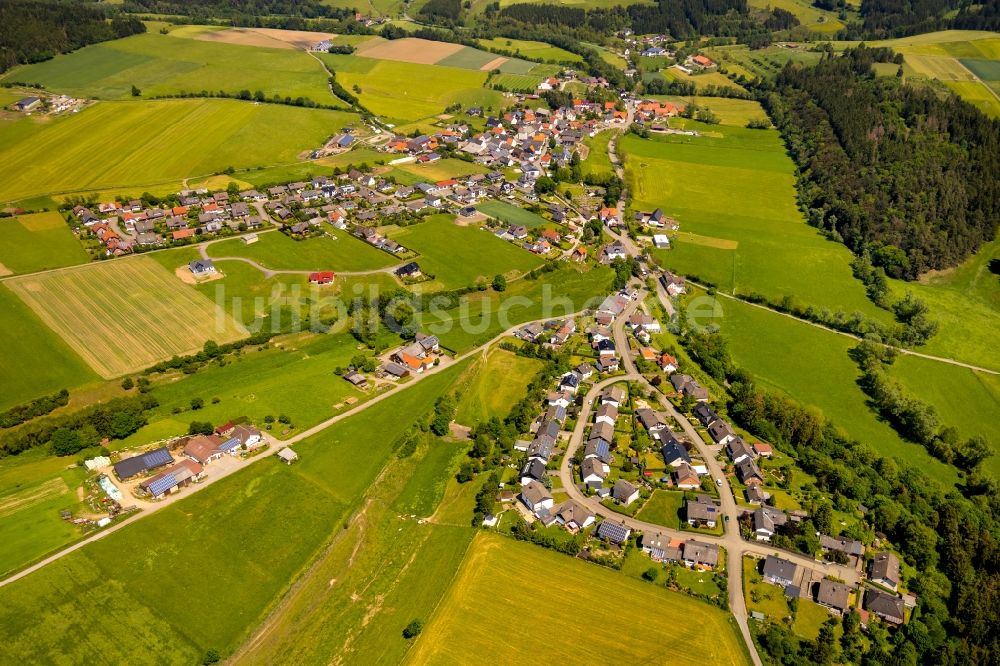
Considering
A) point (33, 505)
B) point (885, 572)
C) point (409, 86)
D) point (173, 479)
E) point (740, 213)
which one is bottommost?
point (33, 505)

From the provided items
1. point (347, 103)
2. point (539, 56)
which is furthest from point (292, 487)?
point (539, 56)

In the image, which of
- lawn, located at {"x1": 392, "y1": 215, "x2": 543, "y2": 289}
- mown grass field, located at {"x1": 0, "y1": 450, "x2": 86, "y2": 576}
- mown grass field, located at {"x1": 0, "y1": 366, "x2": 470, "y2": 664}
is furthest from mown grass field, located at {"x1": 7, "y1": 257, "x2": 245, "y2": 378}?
lawn, located at {"x1": 392, "y1": 215, "x2": 543, "y2": 289}

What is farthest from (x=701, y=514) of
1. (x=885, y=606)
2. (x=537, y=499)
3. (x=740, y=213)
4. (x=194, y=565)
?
(x=740, y=213)

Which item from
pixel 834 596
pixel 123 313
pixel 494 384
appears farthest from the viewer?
pixel 123 313

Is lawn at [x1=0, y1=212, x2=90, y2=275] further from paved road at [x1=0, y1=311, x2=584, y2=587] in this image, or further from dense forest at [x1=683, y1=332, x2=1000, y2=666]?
dense forest at [x1=683, y1=332, x2=1000, y2=666]

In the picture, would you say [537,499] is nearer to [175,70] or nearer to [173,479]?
[173,479]

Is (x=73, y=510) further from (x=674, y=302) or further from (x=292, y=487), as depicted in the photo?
(x=674, y=302)
